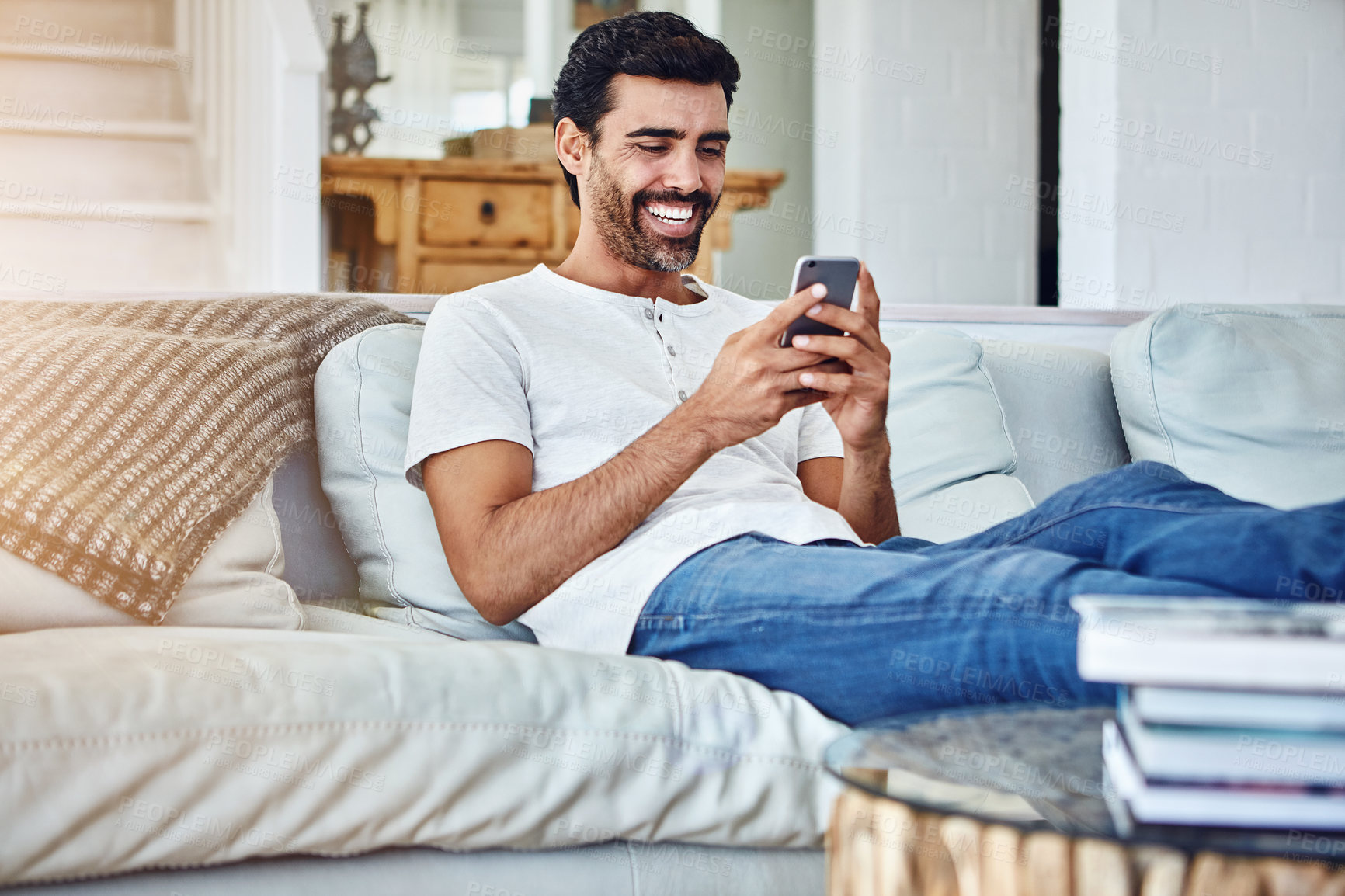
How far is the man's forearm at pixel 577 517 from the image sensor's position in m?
1.09

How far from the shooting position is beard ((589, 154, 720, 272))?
1.40m

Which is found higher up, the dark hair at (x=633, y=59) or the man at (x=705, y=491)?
the dark hair at (x=633, y=59)

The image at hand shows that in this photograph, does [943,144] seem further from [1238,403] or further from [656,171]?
[656,171]

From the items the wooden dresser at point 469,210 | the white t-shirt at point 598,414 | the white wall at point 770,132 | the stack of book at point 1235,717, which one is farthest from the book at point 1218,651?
the white wall at point 770,132

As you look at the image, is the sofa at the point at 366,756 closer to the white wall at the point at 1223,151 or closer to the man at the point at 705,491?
the man at the point at 705,491

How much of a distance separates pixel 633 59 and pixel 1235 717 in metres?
1.13

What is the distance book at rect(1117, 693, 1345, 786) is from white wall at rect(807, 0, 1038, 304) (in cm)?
302

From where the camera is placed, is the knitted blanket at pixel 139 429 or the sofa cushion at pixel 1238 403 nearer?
the knitted blanket at pixel 139 429

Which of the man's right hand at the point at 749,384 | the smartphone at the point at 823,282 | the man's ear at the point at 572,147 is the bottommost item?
the man's right hand at the point at 749,384

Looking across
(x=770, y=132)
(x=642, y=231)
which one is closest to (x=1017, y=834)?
(x=642, y=231)

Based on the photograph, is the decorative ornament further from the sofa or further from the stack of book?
the stack of book

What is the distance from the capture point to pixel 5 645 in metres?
0.87

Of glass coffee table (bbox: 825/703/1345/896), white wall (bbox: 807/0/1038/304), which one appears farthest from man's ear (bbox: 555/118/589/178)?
white wall (bbox: 807/0/1038/304)

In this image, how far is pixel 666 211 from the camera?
1403 mm
